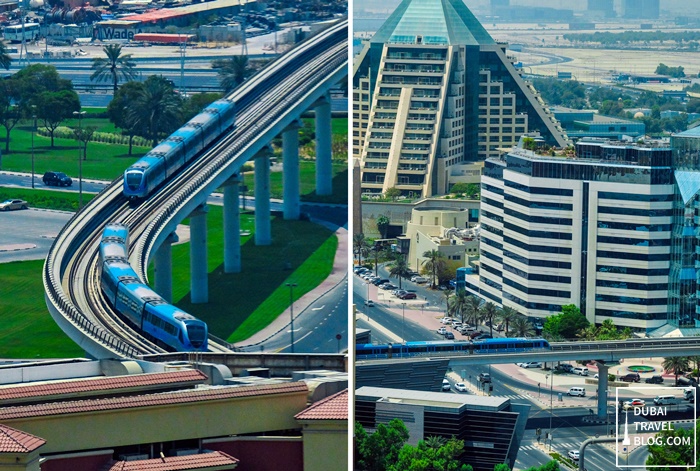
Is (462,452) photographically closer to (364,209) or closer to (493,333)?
(493,333)

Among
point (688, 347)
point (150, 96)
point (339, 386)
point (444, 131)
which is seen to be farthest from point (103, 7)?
point (339, 386)

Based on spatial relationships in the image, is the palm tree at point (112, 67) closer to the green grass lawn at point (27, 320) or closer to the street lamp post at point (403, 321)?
the green grass lawn at point (27, 320)

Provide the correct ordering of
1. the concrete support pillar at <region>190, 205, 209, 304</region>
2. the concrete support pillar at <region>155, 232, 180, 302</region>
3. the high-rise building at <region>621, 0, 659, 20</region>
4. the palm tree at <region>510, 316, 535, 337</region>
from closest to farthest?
1. the palm tree at <region>510, 316, 535, 337</region>
2. the high-rise building at <region>621, 0, 659, 20</region>
3. the concrete support pillar at <region>155, 232, 180, 302</region>
4. the concrete support pillar at <region>190, 205, 209, 304</region>

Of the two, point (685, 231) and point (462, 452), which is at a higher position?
point (685, 231)

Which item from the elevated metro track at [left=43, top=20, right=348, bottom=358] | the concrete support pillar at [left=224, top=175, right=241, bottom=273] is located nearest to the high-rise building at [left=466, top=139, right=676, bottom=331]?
the elevated metro track at [left=43, top=20, right=348, bottom=358]

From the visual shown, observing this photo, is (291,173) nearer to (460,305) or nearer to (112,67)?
(112,67)

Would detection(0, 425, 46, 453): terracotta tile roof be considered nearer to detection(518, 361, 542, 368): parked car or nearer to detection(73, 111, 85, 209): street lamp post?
detection(518, 361, 542, 368): parked car

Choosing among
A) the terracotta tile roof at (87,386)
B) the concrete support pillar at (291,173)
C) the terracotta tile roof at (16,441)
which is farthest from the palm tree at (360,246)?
the concrete support pillar at (291,173)

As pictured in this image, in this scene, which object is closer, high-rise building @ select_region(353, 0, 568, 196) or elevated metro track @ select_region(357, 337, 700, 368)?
elevated metro track @ select_region(357, 337, 700, 368)
